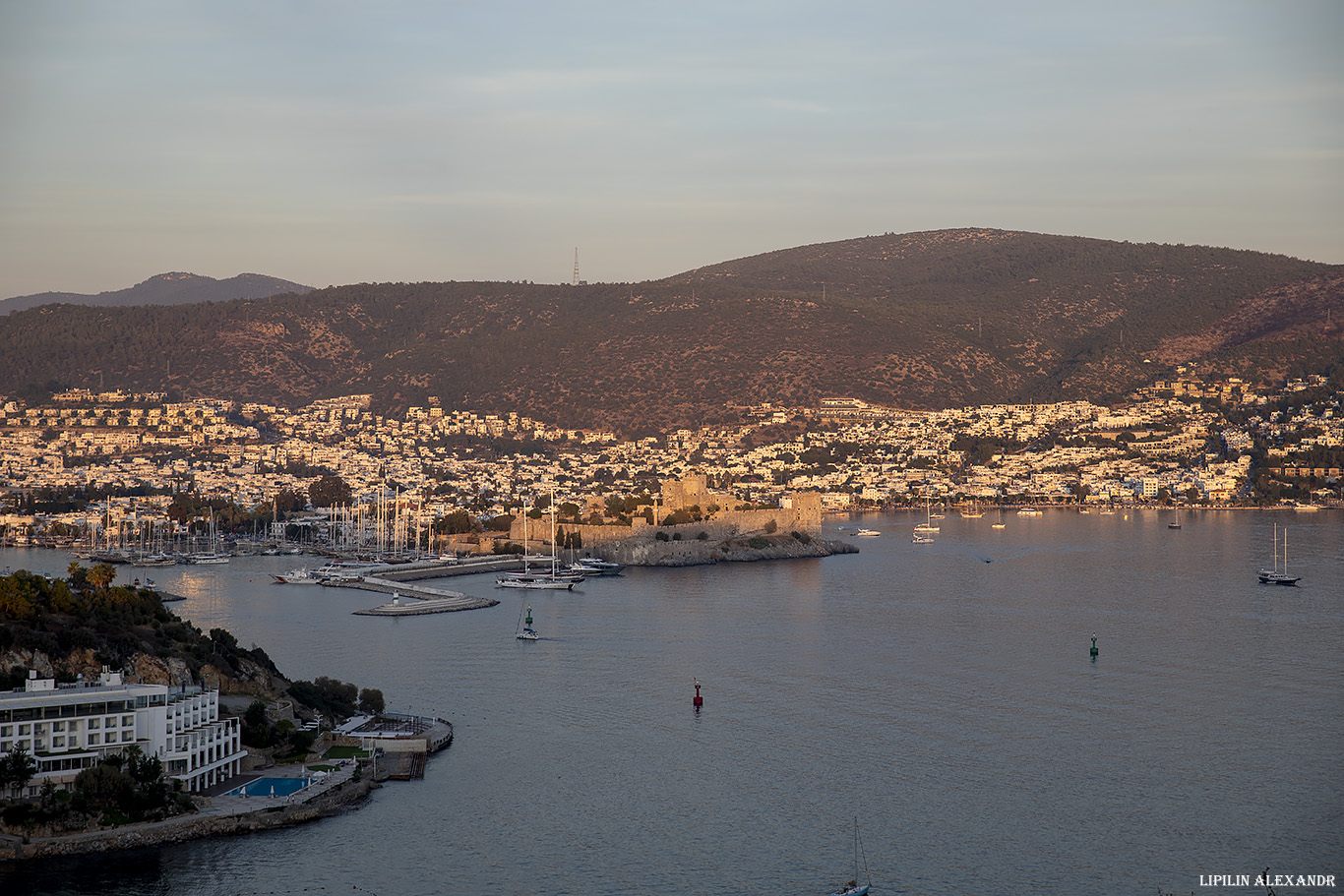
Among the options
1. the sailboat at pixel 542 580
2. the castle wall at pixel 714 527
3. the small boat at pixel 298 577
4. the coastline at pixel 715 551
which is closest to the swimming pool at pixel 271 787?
the sailboat at pixel 542 580

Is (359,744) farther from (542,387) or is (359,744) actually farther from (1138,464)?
(542,387)

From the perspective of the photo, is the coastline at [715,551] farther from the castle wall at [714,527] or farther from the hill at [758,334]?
the hill at [758,334]

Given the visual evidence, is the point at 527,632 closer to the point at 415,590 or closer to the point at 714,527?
the point at 415,590

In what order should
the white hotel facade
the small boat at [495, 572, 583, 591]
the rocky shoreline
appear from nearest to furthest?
1. the rocky shoreline
2. the white hotel facade
3. the small boat at [495, 572, 583, 591]

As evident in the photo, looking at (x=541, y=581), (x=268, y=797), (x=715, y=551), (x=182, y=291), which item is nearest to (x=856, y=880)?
(x=268, y=797)

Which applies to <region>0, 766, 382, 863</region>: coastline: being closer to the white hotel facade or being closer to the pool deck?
the pool deck

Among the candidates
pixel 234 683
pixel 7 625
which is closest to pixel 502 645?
pixel 234 683

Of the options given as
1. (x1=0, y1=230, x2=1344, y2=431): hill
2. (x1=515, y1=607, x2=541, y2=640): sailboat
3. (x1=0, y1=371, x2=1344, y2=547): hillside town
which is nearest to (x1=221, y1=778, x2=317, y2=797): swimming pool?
(x1=515, y1=607, x2=541, y2=640): sailboat
